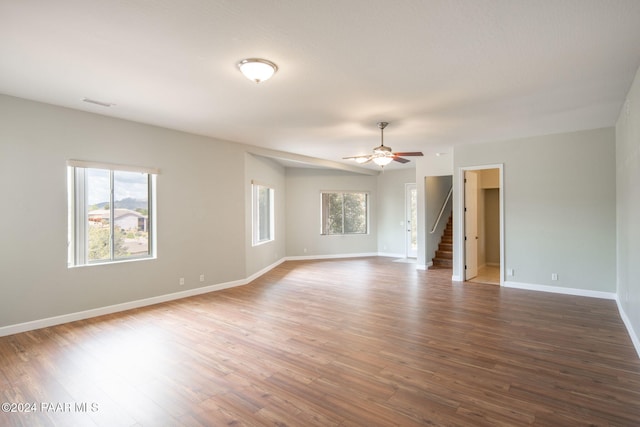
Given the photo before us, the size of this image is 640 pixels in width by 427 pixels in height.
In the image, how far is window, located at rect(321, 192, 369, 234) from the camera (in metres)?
10.1

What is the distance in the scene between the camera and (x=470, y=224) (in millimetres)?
6852

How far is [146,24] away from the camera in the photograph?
2354mm

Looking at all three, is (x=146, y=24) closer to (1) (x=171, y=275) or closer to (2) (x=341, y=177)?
(1) (x=171, y=275)

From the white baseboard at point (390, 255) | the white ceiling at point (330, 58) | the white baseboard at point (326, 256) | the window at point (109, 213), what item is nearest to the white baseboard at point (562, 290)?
the white ceiling at point (330, 58)

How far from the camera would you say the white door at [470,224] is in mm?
6641

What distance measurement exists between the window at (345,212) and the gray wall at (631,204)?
22.0ft

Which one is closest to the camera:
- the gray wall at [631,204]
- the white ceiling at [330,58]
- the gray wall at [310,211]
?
the white ceiling at [330,58]

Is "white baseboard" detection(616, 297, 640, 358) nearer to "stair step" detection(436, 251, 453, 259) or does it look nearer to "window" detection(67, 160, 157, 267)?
"stair step" detection(436, 251, 453, 259)

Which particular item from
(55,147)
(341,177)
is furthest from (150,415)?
(341,177)

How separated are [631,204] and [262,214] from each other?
22.1ft

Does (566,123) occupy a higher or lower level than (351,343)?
higher

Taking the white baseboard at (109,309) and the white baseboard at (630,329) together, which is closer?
the white baseboard at (630,329)

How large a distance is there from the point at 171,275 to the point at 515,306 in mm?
5451

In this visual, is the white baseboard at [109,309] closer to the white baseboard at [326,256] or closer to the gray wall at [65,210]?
the gray wall at [65,210]
